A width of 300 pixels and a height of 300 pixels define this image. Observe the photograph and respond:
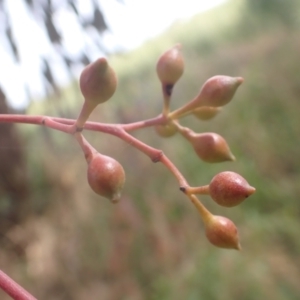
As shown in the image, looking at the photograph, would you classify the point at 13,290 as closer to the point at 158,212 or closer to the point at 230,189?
the point at 230,189

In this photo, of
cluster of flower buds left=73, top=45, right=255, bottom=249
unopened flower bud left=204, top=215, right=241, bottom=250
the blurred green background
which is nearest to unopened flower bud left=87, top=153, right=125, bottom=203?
cluster of flower buds left=73, top=45, right=255, bottom=249

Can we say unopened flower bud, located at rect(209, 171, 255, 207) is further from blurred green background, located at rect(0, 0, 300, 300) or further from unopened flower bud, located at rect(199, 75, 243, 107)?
blurred green background, located at rect(0, 0, 300, 300)

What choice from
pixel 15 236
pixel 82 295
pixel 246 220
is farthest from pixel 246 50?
pixel 15 236

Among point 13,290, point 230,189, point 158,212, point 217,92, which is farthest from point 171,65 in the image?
point 158,212

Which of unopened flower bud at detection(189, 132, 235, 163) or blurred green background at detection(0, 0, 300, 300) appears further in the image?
blurred green background at detection(0, 0, 300, 300)

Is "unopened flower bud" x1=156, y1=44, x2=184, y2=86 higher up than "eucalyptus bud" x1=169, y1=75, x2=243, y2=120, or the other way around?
"unopened flower bud" x1=156, y1=44, x2=184, y2=86

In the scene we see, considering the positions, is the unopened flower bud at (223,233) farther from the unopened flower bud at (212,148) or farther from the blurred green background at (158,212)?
the blurred green background at (158,212)
